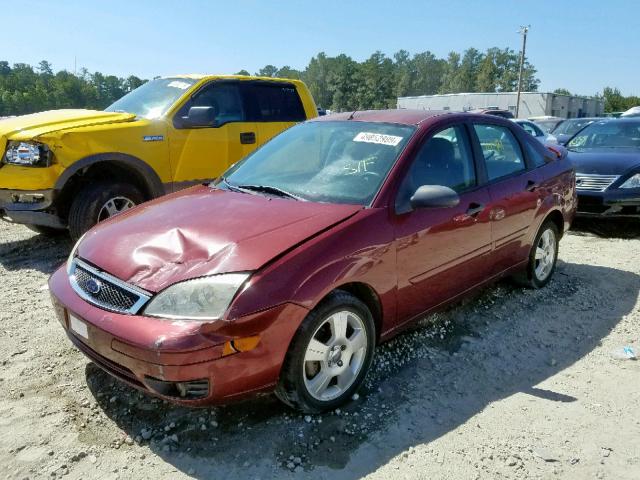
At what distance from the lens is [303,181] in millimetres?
3312

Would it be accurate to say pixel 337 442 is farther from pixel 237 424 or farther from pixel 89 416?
pixel 89 416

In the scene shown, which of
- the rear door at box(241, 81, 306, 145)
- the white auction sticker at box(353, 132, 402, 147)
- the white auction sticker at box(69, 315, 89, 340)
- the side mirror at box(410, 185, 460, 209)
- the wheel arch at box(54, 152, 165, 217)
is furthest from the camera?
the rear door at box(241, 81, 306, 145)

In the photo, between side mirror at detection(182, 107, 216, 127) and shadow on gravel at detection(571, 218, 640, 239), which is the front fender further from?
shadow on gravel at detection(571, 218, 640, 239)

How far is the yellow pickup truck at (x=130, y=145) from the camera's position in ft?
16.0

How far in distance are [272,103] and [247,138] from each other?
76cm

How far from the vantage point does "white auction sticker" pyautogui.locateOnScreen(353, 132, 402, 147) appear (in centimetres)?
334

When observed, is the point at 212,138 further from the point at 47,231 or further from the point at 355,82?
the point at 355,82

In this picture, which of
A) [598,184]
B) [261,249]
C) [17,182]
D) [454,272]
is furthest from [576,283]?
[17,182]

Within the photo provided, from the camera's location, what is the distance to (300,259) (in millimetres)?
2482

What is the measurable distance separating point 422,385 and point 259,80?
4865 mm

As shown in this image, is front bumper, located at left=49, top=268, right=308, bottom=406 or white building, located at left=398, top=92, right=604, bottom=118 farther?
Result: white building, located at left=398, top=92, right=604, bottom=118

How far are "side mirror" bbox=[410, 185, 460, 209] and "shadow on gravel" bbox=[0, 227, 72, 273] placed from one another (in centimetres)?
370

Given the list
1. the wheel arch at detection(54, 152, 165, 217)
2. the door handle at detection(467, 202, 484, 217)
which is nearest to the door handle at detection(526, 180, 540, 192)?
the door handle at detection(467, 202, 484, 217)

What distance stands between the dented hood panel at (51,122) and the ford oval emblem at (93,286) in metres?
2.83
